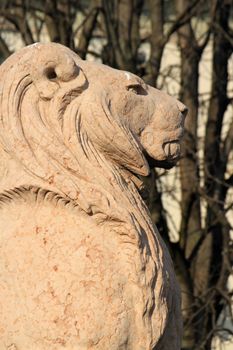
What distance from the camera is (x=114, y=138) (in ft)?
17.1

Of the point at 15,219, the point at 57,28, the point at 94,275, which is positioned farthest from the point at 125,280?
the point at 57,28

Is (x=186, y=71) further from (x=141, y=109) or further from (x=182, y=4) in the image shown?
(x=141, y=109)

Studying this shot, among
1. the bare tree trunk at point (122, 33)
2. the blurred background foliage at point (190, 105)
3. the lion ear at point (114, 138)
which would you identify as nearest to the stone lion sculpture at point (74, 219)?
the lion ear at point (114, 138)

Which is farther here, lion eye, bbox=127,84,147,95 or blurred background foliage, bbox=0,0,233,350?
blurred background foliage, bbox=0,0,233,350

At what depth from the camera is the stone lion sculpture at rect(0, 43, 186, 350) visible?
5066 millimetres

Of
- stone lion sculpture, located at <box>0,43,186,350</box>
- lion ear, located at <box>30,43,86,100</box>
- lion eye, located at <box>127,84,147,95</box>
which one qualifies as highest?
lion eye, located at <box>127,84,147,95</box>

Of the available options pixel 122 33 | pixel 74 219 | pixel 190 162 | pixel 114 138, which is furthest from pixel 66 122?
pixel 122 33

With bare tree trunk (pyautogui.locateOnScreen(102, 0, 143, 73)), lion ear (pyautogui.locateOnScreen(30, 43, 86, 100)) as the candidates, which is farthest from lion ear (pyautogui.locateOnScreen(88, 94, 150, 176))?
bare tree trunk (pyautogui.locateOnScreen(102, 0, 143, 73))

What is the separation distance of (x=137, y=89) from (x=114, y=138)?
34cm

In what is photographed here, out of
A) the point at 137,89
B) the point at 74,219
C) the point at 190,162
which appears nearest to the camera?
the point at 74,219

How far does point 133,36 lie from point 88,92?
23.8 feet

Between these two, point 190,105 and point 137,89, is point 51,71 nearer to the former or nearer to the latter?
point 137,89

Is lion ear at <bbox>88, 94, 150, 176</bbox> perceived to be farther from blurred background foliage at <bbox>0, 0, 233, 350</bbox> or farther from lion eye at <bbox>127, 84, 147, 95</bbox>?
blurred background foliage at <bbox>0, 0, 233, 350</bbox>

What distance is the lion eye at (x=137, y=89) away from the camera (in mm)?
5410
